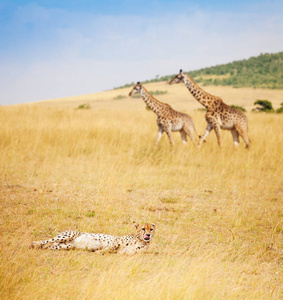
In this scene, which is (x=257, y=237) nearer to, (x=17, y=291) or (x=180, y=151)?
(x=17, y=291)

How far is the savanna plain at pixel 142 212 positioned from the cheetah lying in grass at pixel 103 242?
0.09 metres

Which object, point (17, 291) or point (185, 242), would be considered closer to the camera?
point (17, 291)

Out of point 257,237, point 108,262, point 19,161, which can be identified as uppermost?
point 19,161

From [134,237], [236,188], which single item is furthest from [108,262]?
[236,188]

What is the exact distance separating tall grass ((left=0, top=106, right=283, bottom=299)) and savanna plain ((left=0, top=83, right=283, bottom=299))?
2 cm

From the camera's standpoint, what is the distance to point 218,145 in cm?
984

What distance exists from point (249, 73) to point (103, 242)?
→ 58830 millimetres

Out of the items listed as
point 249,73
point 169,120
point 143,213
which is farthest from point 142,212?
point 249,73

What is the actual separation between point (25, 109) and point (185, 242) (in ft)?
47.5

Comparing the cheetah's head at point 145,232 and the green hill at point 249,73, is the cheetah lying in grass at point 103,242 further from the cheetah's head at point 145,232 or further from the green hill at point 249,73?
the green hill at point 249,73

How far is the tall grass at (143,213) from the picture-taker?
2852 millimetres

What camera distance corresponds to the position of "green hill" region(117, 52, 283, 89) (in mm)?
51056

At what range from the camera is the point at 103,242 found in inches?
142

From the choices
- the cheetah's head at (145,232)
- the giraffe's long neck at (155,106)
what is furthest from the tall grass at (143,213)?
the giraffe's long neck at (155,106)
